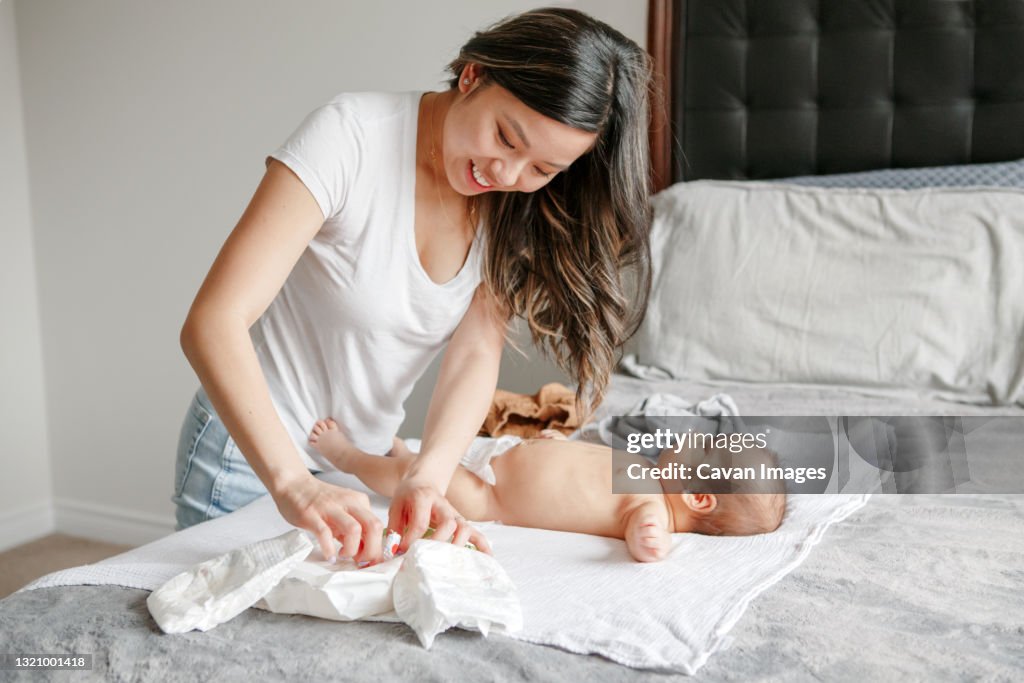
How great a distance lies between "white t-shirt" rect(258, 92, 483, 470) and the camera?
127 centimetres

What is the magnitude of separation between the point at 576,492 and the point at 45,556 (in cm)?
245

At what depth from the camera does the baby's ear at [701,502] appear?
4.68 feet

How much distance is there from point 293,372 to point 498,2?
5.13 ft

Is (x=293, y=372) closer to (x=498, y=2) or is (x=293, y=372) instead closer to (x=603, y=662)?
(x=603, y=662)

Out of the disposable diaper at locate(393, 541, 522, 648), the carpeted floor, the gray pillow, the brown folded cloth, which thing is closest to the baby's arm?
the disposable diaper at locate(393, 541, 522, 648)

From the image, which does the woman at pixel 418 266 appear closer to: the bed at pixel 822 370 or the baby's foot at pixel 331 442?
the baby's foot at pixel 331 442

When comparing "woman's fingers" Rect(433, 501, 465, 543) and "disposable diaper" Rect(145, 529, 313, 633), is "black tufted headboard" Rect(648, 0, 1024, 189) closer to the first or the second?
"woman's fingers" Rect(433, 501, 465, 543)

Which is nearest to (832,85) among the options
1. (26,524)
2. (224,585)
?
(224,585)

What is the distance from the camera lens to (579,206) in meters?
1.47

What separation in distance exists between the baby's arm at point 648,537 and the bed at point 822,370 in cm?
16

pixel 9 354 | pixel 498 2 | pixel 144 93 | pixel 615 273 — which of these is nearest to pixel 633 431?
pixel 615 273

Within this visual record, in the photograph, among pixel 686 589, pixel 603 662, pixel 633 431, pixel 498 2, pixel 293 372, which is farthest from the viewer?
pixel 498 2

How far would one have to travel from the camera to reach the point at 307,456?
4.97 ft

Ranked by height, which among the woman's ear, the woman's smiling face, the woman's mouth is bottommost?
the woman's mouth
